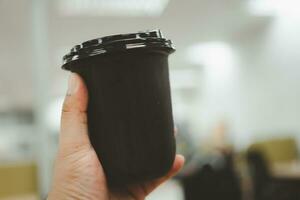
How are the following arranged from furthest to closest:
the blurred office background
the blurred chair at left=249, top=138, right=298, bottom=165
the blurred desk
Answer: the blurred chair at left=249, top=138, right=298, bottom=165, the blurred desk, the blurred office background

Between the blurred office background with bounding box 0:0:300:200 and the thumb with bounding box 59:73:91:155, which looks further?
the blurred office background with bounding box 0:0:300:200

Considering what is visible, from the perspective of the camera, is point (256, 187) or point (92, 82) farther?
point (256, 187)

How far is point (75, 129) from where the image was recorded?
0.82m

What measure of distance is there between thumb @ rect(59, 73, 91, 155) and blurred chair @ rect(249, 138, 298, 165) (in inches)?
197

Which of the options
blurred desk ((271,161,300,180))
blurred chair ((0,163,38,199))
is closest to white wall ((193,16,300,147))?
blurred desk ((271,161,300,180))

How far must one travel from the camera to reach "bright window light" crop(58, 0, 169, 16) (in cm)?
491

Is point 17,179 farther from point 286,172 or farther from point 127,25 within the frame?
point 127,25

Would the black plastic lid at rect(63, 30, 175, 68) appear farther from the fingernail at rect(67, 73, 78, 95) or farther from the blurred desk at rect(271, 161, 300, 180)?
the blurred desk at rect(271, 161, 300, 180)

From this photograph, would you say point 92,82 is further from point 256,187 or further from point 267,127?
point 267,127

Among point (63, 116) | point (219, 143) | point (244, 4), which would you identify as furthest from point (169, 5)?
point (63, 116)

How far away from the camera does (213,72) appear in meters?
8.62

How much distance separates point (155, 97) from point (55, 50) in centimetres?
699

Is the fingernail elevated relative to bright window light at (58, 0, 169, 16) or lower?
lower

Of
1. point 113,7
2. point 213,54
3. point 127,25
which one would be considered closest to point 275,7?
point 127,25
